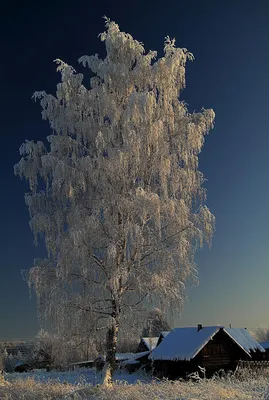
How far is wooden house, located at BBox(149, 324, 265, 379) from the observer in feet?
95.7

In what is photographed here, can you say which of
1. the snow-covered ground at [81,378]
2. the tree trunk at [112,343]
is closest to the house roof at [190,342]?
the snow-covered ground at [81,378]

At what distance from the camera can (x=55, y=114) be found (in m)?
16.7

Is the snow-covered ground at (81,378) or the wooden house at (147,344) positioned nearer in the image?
the snow-covered ground at (81,378)

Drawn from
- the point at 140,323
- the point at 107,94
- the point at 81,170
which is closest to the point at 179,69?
the point at 107,94

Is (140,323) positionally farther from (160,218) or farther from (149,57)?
(149,57)

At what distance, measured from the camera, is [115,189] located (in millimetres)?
16062

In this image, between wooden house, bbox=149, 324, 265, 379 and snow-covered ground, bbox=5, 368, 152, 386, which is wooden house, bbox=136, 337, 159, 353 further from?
wooden house, bbox=149, 324, 265, 379

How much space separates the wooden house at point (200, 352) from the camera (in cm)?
2917

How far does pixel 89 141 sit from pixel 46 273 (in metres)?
5.32

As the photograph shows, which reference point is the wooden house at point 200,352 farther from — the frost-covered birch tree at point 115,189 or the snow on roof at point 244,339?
the frost-covered birch tree at point 115,189

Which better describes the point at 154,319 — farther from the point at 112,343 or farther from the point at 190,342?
the point at 190,342

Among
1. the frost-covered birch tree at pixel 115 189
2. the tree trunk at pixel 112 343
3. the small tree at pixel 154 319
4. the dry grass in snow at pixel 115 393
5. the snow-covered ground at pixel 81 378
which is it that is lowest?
the snow-covered ground at pixel 81 378

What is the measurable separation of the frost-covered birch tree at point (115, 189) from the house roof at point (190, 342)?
15.1 meters

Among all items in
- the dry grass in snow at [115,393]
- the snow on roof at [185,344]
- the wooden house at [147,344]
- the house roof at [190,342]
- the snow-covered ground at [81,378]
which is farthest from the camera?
the wooden house at [147,344]
